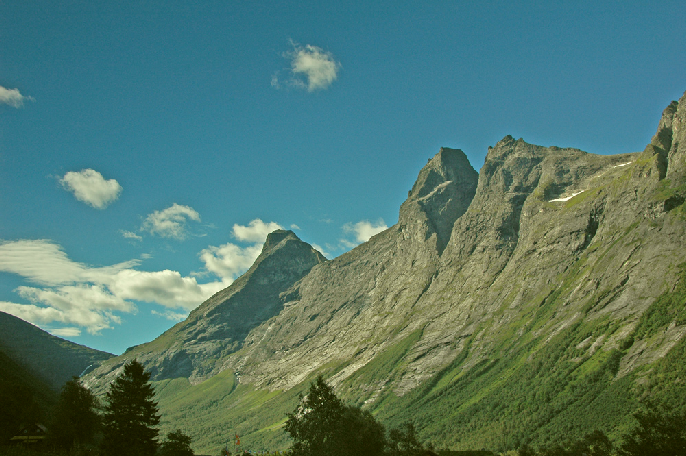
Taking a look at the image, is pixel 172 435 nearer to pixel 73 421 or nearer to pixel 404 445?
pixel 73 421

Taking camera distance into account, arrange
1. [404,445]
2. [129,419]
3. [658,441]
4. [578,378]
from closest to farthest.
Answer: [129,419] < [658,441] < [404,445] < [578,378]

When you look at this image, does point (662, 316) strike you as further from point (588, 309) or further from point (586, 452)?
point (586, 452)

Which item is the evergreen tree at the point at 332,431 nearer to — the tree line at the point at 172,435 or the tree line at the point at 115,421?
the tree line at the point at 172,435

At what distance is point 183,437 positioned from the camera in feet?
277

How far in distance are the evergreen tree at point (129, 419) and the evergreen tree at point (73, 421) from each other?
1311 cm

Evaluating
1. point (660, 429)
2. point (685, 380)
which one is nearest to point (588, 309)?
point (685, 380)

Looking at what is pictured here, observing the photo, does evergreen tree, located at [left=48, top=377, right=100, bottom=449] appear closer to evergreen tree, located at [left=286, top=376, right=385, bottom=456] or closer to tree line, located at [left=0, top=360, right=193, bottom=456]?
tree line, located at [left=0, top=360, right=193, bottom=456]

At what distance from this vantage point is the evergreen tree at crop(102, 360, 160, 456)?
183 feet

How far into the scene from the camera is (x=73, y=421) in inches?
2702

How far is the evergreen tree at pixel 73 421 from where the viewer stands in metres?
66.2

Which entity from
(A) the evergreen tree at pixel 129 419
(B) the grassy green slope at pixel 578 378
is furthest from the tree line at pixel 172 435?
(B) the grassy green slope at pixel 578 378

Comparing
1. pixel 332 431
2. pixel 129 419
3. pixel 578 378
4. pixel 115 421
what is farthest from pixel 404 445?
pixel 578 378

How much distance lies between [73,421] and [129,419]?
18.6 metres

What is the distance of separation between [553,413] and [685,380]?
42.0 metres
